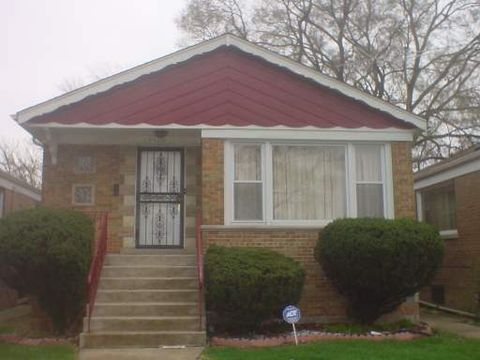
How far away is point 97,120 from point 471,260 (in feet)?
28.0

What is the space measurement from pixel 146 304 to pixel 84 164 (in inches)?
153

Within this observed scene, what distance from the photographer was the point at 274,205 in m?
12.1

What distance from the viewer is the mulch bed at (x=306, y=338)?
9.57 m

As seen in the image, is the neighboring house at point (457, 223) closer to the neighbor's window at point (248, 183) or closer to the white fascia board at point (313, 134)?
the white fascia board at point (313, 134)

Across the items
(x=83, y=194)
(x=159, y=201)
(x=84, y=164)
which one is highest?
(x=84, y=164)

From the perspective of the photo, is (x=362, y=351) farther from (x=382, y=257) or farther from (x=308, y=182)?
(x=308, y=182)

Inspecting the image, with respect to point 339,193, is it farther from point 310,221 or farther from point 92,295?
point 92,295

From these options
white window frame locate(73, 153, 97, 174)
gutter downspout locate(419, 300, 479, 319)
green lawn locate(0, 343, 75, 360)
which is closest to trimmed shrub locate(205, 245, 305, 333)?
green lawn locate(0, 343, 75, 360)

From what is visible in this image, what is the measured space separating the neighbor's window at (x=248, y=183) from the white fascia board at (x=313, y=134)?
29 cm

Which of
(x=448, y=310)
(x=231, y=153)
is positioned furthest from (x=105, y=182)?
(x=448, y=310)

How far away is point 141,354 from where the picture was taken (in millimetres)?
9055

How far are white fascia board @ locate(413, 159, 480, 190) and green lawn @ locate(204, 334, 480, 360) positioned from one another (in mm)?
5145

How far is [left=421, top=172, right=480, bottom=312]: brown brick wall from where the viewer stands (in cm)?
1380

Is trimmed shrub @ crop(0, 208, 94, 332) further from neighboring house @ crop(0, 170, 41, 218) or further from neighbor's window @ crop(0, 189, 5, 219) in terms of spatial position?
neighbor's window @ crop(0, 189, 5, 219)
